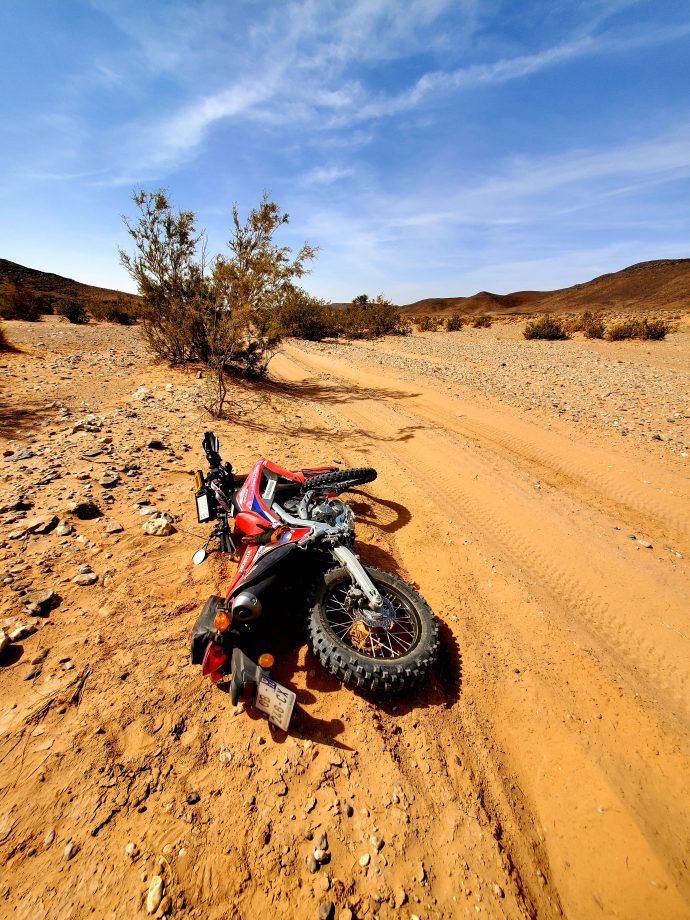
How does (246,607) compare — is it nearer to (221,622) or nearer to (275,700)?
(221,622)

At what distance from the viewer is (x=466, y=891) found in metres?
1.84

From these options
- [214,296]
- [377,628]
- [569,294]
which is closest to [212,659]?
[377,628]

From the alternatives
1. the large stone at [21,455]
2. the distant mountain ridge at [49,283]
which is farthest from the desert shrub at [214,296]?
the distant mountain ridge at [49,283]

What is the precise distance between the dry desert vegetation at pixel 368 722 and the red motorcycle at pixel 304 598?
1.13 ft

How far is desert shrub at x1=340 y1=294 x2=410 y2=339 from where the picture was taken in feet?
100

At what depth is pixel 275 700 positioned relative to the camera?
228cm

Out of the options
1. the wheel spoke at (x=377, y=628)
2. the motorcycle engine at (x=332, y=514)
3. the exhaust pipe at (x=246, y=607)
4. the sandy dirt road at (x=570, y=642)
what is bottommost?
Answer: the sandy dirt road at (x=570, y=642)

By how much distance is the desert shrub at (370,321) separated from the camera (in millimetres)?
30578

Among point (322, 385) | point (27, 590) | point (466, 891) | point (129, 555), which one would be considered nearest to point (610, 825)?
point (466, 891)

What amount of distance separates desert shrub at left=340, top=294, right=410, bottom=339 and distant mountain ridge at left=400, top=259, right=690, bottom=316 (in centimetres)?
3959

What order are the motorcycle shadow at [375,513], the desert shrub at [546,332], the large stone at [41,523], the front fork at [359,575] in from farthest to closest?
the desert shrub at [546,332] < the motorcycle shadow at [375,513] < the large stone at [41,523] < the front fork at [359,575]

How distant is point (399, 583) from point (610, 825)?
1.82 meters

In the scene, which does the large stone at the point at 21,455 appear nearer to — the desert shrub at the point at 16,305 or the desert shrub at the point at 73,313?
the desert shrub at the point at 73,313

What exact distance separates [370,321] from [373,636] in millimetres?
30733
